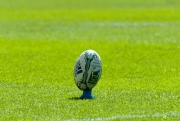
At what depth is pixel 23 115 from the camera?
30.2 feet

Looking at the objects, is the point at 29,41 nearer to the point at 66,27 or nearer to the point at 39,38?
the point at 39,38

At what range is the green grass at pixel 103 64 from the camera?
9.56 metres

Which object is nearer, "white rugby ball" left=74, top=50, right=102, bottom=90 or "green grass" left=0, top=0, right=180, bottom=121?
"green grass" left=0, top=0, right=180, bottom=121

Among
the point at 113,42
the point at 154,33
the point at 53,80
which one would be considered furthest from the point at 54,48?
the point at 53,80

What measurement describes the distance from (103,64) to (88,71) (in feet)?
18.0

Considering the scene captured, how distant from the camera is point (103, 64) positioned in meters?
15.8

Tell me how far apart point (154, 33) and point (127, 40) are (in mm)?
2249

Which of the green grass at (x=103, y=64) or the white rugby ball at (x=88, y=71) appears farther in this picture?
the white rugby ball at (x=88, y=71)

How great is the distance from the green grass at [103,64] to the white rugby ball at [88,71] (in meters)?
0.29

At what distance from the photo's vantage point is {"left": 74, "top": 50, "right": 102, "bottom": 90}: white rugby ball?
1033cm

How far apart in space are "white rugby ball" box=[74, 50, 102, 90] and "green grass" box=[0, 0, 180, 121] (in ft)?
0.96

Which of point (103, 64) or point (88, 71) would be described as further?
point (103, 64)

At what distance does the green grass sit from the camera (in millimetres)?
9562

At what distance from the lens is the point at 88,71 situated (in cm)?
1036
